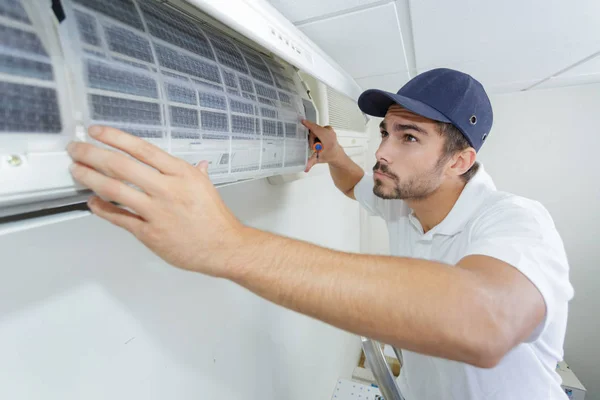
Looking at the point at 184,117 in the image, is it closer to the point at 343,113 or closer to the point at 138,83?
the point at 138,83

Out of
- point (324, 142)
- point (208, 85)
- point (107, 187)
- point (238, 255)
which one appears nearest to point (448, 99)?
point (324, 142)

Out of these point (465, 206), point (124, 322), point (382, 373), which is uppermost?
point (465, 206)

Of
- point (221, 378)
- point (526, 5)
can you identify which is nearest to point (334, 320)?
point (221, 378)

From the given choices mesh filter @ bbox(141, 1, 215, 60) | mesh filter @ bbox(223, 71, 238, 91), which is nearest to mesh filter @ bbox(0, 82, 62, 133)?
mesh filter @ bbox(141, 1, 215, 60)

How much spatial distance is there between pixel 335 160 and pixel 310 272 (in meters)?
0.89

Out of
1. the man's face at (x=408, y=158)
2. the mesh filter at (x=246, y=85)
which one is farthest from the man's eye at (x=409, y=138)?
the mesh filter at (x=246, y=85)

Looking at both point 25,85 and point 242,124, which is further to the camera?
point 242,124

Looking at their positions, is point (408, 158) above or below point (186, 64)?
below

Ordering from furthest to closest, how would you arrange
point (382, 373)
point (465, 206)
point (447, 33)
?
point (382, 373), point (465, 206), point (447, 33)

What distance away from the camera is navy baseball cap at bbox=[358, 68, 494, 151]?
0.95 metres

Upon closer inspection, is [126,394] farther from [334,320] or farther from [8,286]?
[334,320]

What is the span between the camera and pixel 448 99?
3.15 feet

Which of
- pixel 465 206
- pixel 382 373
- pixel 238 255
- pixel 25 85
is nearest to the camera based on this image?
pixel 25 85

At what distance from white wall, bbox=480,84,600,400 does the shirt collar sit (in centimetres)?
197
